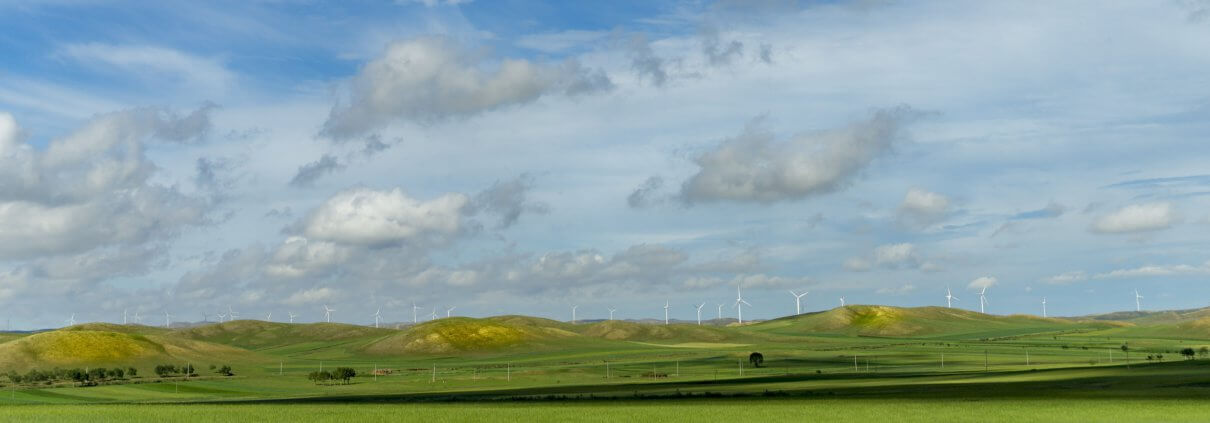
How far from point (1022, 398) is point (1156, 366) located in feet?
284

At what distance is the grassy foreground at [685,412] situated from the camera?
82.5 metres

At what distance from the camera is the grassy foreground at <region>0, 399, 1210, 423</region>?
82.5 meters

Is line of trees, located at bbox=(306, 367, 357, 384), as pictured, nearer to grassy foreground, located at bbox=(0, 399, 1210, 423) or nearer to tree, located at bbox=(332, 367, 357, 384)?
tree, located at bbox=(332, 367, 357, 384)

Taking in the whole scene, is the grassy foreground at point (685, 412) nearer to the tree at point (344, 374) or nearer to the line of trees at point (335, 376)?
the line of trees at point (335, 376)

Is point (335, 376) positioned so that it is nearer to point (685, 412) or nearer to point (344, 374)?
point (344, 374)

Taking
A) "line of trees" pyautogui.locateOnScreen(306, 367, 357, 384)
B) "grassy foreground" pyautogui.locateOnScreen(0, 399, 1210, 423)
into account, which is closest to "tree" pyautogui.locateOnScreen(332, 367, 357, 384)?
"line of trees" pyautogui.locateOnScreen(306, 367, 357, 384)

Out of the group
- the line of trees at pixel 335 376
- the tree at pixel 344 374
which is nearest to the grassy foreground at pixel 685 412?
the line of trees at pixel 335 376

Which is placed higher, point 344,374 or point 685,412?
point 344,374

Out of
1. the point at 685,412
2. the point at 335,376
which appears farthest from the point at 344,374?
the point at 685,412

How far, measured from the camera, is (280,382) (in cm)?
18312

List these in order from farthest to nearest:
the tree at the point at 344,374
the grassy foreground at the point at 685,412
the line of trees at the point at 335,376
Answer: the tree at the point at 344,374 < the line of trees at the point at 335,376 < the grassy foreground at the point at 685,412

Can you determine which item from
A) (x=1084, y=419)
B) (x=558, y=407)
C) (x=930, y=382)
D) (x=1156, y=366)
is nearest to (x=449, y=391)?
(x=558, y=407)

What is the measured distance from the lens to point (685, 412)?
89750 millimetres

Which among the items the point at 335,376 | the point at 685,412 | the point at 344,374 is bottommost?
the point at 685,412
